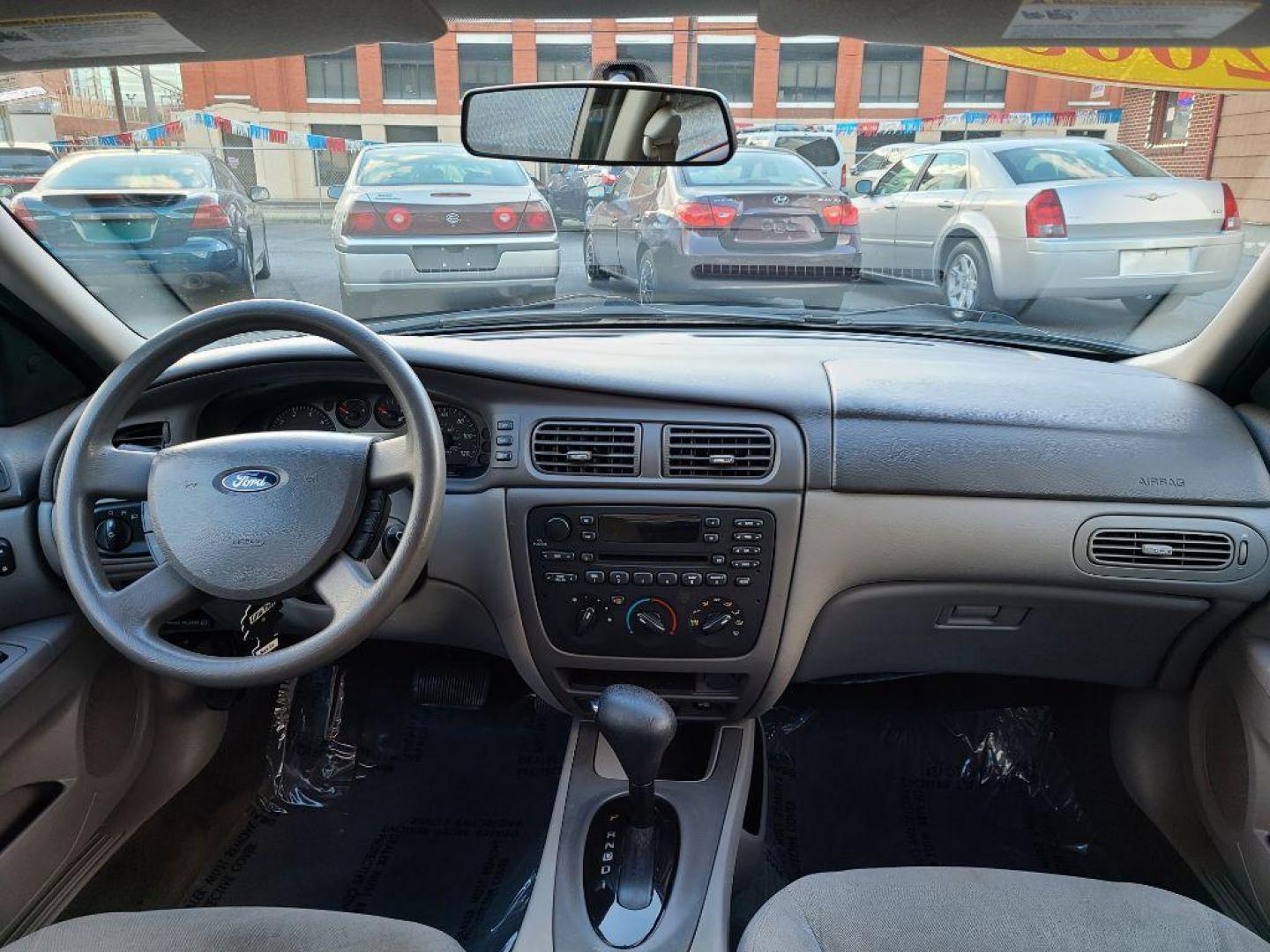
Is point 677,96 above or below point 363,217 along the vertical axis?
above

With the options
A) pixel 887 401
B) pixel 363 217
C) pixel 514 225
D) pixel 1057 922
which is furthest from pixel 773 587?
pixel 363 217

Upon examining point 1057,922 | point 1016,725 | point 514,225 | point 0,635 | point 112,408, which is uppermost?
point 514,225

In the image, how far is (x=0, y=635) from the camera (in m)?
2.03

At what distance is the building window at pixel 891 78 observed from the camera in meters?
2.78

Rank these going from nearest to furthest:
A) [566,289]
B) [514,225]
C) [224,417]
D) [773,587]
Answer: [773,587] < [224,417] < [566,289] < [514,225]

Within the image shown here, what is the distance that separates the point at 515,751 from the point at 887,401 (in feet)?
4.63

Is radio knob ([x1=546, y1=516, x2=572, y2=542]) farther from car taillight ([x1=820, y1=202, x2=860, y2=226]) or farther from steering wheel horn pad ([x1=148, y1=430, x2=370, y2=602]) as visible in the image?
car taillight ([x1=820, y1=202, x2=860, y2=226])

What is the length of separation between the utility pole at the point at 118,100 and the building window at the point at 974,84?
5.60 feet

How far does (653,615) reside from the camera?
205 centimetres

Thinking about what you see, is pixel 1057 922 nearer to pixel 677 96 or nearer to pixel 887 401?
pixel 887 401

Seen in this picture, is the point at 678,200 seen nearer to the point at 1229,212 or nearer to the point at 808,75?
the point at 808,75

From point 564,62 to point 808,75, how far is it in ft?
5.48

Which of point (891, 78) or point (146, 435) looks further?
point (891, 78)

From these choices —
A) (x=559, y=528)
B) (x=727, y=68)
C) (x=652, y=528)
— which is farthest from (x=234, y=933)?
(x=727, y=68)
